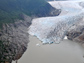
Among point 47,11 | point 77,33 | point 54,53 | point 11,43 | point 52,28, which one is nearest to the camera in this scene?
point 11,43

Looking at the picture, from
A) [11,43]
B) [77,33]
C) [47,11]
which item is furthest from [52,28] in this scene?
[47,11]

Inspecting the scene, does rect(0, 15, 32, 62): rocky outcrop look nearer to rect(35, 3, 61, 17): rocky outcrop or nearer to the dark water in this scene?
the dark water

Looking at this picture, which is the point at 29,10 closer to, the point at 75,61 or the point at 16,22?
the point at 16,22

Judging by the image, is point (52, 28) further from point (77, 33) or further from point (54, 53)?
point (54, 53)

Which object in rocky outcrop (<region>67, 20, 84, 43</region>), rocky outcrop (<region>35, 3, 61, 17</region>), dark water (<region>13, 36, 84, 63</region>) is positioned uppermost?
rocky outcrop (<region>35, 3, 61, 17</region>)

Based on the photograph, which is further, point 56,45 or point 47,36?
point 47,36

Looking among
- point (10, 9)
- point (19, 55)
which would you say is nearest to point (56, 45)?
point (19, 55)

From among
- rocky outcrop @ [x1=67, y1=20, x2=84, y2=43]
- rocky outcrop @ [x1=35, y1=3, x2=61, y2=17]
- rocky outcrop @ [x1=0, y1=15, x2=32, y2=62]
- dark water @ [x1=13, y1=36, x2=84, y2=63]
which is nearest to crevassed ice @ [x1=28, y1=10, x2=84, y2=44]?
rocky outcrop @ [x1=67, y1=20, x2=84, y2=43]

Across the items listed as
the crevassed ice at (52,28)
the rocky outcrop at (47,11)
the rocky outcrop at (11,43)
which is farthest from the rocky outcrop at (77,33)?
the rocky outcrop at (47,11)
